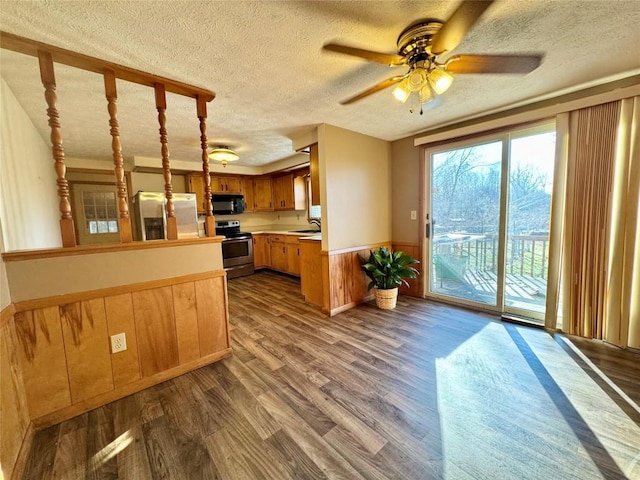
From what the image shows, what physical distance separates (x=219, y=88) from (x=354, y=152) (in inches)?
69.9

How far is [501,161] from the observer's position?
9.29ft

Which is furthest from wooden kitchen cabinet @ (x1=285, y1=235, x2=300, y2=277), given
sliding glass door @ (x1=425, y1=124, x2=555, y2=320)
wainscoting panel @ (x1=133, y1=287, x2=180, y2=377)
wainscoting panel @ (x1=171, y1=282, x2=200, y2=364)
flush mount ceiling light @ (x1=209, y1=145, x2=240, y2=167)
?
wainscoting panel @ (x1=133, y1=287, x2=180, y2=377)

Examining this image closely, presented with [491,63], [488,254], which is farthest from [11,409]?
[488,254]

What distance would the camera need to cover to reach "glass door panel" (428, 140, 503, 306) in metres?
2.96

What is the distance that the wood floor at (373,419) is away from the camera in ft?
4.07

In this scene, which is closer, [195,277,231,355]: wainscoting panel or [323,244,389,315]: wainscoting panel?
[195,277,231,355]: wainscoting panel

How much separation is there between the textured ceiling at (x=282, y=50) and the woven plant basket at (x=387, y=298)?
2.07 meters

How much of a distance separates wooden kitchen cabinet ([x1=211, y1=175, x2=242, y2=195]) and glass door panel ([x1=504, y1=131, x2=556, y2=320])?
4.73m

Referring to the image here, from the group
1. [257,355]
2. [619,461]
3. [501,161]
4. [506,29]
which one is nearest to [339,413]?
[257,355]

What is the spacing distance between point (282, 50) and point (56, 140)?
5.01ft

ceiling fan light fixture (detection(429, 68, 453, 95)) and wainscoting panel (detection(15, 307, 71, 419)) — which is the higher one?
ceiling fan light fixture (detection(429, 68, 453, 95))

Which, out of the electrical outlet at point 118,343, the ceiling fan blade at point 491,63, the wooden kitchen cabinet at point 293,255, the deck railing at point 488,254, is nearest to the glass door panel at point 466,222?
the deck railing at point 488,254

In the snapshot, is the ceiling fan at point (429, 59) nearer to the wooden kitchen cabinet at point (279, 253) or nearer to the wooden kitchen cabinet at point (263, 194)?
the wooden kitchen cabinet at point (279, 253)

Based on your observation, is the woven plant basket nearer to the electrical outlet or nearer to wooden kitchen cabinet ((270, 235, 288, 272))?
wooden kitchen cabinet ((270, 235, 288, 272))
